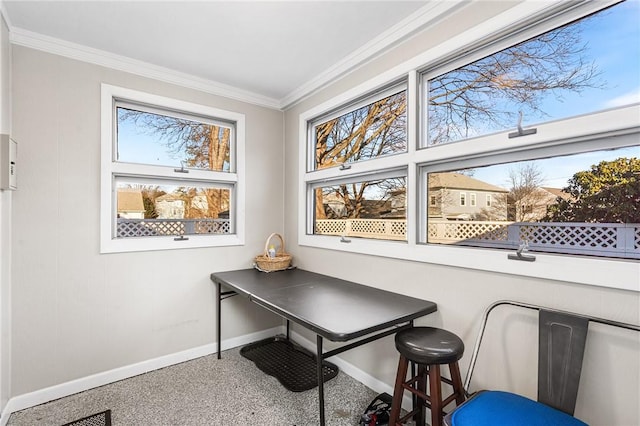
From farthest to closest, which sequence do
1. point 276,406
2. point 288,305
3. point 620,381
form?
point 276,406 < point 288,305 < point 620,381

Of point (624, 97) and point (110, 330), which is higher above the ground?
point (624, 97)

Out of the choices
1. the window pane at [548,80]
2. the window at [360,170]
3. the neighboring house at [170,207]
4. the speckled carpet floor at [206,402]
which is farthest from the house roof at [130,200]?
the window pane at [548,80]

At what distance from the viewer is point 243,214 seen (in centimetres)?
298

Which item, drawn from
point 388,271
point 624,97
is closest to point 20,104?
point 388,271

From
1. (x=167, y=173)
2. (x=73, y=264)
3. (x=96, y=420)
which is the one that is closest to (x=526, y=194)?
(x=167, y=173)

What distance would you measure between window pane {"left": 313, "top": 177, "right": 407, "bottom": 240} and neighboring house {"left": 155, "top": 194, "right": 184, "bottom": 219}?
1.27 meters

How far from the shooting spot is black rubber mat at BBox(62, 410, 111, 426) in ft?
6.05

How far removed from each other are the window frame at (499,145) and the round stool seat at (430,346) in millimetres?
415

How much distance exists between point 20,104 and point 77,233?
934mm

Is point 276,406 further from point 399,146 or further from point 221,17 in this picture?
point 221,17

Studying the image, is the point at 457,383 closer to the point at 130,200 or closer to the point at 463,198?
the point at 463,198

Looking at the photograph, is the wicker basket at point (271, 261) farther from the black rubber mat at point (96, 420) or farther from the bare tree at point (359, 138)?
the black rubber mat at point (96, 420)

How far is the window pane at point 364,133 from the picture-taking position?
221 centimetres

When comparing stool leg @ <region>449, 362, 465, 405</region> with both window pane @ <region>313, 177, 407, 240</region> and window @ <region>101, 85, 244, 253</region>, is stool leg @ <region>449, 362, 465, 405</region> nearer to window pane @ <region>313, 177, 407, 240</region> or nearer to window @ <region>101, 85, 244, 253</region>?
window pane @ <region>313, 177, 407, 240</region>
